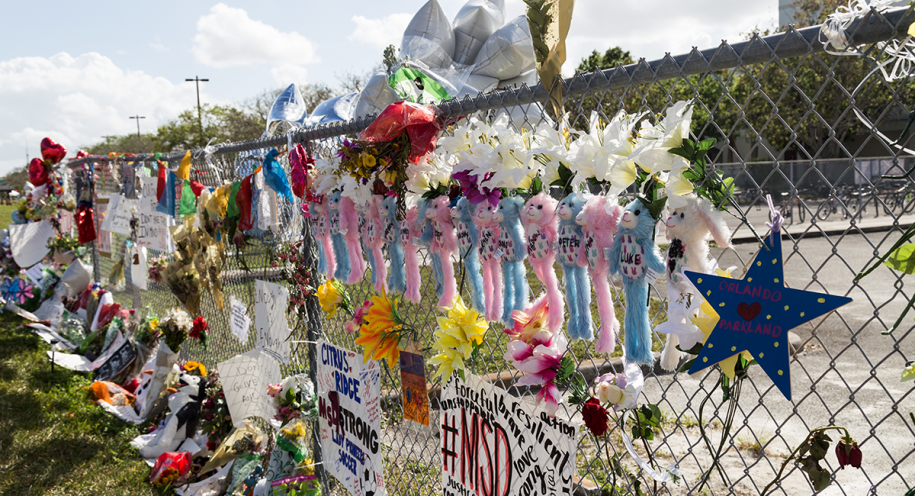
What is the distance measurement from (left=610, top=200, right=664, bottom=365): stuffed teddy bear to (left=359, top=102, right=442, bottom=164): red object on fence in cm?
81

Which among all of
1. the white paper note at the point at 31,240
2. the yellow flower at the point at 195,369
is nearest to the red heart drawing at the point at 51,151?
the white paper note at the point at 31,240

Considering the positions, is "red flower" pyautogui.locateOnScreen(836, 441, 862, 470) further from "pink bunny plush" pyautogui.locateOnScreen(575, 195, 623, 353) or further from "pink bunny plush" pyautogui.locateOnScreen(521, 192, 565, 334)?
"pink bunny plush" pyautogui.locateOnScreen(521, 192, 565, 334)

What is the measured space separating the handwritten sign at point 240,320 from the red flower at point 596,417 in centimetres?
270

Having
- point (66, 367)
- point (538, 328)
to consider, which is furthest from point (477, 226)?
point (66, 367)

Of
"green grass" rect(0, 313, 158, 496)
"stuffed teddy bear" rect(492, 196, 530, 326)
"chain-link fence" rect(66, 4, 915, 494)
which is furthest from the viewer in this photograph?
"green grass" rect(0, 313, 158, 496)

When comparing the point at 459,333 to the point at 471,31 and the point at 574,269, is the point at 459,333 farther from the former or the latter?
the point at 471,31

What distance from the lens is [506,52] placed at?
581cm

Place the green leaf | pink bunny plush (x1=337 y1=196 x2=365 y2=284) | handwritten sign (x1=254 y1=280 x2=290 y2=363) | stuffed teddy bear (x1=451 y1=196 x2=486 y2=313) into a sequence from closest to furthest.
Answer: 1. the green leaf
2. stuffed teddy bear (x1=451 y1=196 x2=486 y2=313)
3. pink bunny plush (x1=337 y1=196 x2=365 y2=284)
4. handwritten sign (x1=254 y1=280 x2=290 y2=363)

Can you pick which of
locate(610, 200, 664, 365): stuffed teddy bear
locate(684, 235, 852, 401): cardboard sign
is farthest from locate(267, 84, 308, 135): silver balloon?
locate(684, 235, 852, 401): cardboard sign

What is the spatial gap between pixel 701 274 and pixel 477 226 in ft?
2.25

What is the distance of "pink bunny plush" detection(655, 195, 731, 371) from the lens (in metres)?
1.19

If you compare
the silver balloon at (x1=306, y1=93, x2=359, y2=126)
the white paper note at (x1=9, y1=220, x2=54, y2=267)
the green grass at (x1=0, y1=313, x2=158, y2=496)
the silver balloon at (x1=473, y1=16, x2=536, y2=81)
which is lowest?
the green grass at (x1=0, y1=313, x2=158, y2=496)

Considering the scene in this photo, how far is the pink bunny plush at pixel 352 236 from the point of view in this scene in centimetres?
237

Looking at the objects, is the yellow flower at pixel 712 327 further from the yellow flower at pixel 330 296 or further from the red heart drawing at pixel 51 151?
the red heart drawing at pixel 51 151
